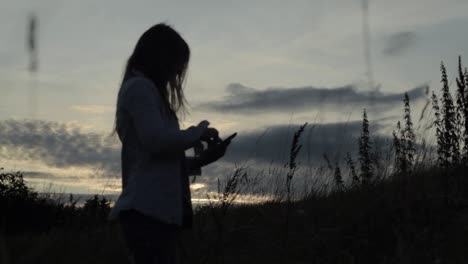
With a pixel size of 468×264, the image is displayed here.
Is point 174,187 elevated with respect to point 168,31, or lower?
lower

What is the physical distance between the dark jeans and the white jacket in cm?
4

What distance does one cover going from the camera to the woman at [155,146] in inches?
107

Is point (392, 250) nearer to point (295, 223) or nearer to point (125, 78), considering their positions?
point (295, 223)

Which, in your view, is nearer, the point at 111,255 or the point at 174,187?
the point at 174,187

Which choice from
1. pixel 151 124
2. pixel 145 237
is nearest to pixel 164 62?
pixel 151 124

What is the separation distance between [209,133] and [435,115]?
5.64 m

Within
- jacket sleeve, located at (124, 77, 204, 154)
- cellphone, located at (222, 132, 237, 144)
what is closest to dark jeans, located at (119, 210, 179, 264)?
jacket sleeve, located at (124, 77, 204, 154)

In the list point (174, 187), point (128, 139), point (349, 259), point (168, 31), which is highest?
point (168, 31)

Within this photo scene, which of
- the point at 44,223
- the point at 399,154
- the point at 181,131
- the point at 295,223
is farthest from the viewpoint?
the point at 44,223

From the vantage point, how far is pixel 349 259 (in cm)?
574

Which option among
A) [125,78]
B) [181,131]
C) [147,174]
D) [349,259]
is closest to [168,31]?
[125,78]

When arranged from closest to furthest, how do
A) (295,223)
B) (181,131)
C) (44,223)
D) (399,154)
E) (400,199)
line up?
1. (181,131)
2. (400,199)
3. (295,223)
4. (399,154)
5. (44,223)

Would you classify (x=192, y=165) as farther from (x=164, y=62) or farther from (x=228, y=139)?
(x=164, y=62)

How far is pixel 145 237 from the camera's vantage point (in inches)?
108
